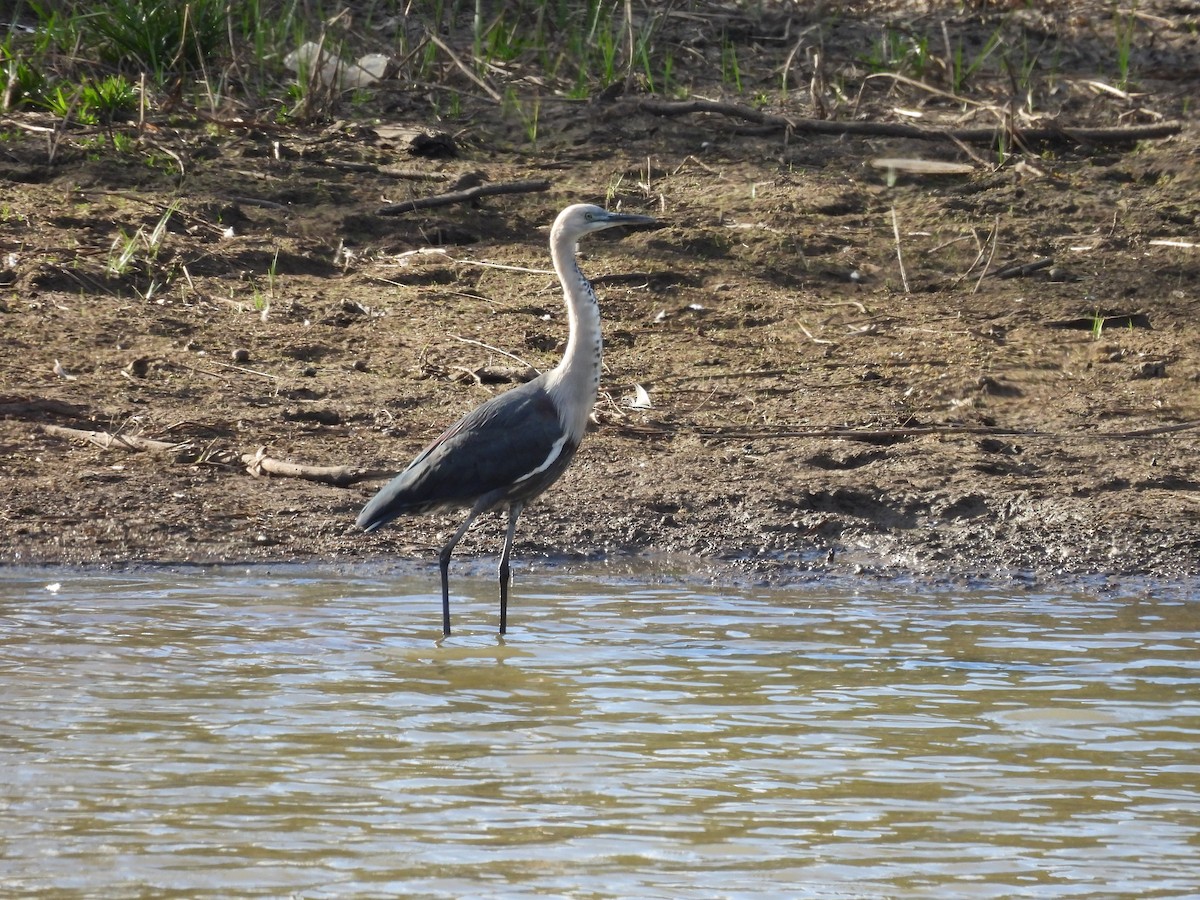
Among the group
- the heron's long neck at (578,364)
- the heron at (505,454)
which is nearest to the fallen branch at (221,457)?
the heron at (505,454)

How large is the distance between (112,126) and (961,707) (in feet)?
24.6

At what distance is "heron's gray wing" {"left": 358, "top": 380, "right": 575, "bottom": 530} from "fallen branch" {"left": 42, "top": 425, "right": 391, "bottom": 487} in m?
0.97

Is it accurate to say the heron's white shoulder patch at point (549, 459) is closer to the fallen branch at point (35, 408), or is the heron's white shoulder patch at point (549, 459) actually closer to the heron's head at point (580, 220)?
the heron's head at point (580, 220)

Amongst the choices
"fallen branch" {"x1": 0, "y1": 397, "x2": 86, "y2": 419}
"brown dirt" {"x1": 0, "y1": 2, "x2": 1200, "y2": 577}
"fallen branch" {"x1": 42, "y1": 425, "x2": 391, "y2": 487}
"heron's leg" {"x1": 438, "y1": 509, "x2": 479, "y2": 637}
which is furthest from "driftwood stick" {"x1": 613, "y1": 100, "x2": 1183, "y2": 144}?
"heron's leg" {"x1": 438, "y1": 509, "x2": 479, "y2": 637}

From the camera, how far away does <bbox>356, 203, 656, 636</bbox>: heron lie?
6.84 metres

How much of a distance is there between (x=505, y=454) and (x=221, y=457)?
1854 mm

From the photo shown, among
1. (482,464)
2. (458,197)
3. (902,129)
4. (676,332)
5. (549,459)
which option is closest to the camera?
(482,464)

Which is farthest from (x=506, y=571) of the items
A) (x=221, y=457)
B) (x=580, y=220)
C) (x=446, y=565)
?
(x=221, y=457)

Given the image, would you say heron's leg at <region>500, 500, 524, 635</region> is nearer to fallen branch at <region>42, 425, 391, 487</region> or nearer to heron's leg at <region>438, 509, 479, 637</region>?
heron's leg at <region>438, 509, 479, 637</region>

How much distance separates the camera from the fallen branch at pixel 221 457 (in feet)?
25.9

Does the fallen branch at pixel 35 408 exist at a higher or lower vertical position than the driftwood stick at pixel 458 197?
lower

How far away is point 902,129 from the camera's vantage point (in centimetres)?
1134

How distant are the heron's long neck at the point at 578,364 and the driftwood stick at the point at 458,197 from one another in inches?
131

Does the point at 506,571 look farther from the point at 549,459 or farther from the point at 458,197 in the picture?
the point at 458,197
